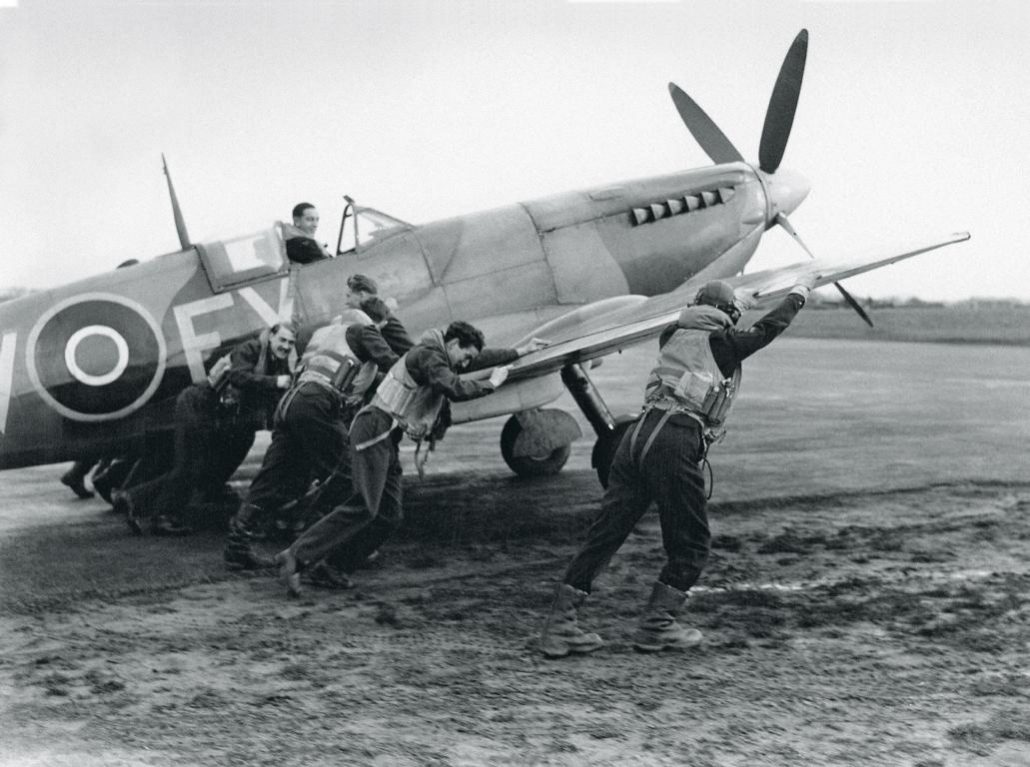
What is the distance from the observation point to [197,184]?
788 centimetres

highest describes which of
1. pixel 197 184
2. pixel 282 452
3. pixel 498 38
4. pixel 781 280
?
pixel 498 38

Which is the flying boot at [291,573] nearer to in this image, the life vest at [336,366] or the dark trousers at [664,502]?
the life vest at [336,366]

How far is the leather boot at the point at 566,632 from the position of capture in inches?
175

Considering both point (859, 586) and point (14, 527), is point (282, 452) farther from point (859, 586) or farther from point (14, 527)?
point (859, 586)

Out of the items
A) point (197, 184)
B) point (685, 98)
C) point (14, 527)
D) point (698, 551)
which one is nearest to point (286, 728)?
point (698, 551)

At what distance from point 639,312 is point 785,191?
2.65 m

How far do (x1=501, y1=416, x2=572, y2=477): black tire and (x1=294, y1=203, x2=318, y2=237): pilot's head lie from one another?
2370 millimetres

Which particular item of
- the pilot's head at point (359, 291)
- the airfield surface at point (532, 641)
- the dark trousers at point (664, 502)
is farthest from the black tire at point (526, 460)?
the dark trousers at point (664, 502)

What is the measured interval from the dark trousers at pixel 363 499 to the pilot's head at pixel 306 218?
2.65 meters

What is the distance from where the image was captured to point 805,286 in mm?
5199

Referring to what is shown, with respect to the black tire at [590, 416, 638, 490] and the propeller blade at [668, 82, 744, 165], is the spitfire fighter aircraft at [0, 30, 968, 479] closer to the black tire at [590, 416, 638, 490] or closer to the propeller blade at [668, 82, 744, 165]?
the black tire at [590, 416, 638, 490]

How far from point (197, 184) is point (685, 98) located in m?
5.06

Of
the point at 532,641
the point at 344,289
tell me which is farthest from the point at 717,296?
the point at 344,289

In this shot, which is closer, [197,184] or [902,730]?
[902,730]
